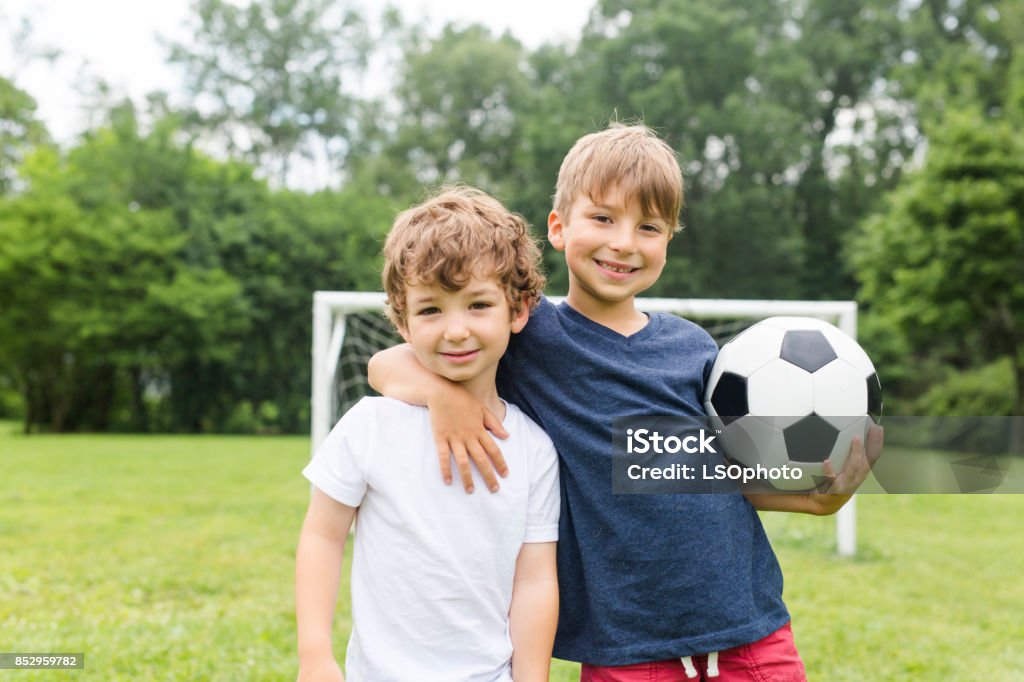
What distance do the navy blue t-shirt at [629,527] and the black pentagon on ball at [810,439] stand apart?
0.48ft

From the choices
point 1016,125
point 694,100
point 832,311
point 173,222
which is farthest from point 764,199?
point 832,311

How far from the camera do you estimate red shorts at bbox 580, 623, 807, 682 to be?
63.6 inches

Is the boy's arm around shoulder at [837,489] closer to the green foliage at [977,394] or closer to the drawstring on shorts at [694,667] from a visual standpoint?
the drawstring on shorts at [694,667]

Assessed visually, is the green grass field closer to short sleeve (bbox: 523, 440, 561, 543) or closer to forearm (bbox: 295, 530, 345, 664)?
forearm (bbox: 295, 530, 345, 664)

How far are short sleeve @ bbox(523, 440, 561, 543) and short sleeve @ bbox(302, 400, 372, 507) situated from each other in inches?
12.2

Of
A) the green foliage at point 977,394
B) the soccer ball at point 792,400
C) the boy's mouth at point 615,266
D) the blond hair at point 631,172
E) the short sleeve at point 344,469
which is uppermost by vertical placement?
the blond hair at point 631,172

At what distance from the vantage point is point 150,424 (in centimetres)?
1923

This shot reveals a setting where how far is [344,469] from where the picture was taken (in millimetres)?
1567

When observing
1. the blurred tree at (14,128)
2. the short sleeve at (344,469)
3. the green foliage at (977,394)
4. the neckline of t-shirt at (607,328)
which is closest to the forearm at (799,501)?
the neckline of t-shirt at (607,328)

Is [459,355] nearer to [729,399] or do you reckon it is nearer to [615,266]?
[615,266]

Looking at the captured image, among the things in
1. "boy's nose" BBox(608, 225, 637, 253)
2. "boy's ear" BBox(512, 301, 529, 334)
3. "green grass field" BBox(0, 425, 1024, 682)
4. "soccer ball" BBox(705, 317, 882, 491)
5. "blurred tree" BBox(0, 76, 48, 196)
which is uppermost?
"blurred tree" BBox(0, 76, 48, 196)

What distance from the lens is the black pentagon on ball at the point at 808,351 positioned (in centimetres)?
187

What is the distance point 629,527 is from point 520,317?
0.44 m

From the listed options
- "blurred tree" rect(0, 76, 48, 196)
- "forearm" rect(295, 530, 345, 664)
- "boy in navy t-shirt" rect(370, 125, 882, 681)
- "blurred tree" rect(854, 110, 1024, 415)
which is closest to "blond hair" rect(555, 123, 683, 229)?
"boy in navy t-shirt" rect(370, 125, 882, 681)
